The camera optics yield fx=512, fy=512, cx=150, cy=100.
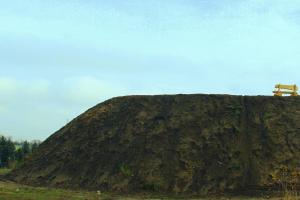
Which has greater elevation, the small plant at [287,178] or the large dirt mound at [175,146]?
the large dirt mound at [175,146]

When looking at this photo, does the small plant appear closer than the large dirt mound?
Yes

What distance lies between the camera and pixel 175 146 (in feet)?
90.4

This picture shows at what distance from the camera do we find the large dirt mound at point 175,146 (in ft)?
83.6

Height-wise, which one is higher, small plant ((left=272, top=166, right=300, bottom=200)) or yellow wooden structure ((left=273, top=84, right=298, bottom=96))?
yellow wooden structure ((left=273, top=84, right=298, bottom=96))

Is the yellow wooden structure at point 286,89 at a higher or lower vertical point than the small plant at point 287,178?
higher

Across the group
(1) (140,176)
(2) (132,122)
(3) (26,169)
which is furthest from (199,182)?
(3) (26,169)

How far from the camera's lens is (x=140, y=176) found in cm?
2561

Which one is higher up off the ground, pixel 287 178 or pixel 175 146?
pixel 175 146

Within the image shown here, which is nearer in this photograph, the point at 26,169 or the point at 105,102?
the point at 26,169

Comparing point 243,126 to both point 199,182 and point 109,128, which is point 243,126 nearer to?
point 199,182

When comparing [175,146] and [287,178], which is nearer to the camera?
[287,178]

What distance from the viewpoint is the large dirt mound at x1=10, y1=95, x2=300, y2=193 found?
83.6 feet

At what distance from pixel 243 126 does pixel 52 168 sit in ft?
36.0

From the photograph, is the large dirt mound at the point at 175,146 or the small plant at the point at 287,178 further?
the large dirt mound at the point at 175,146
